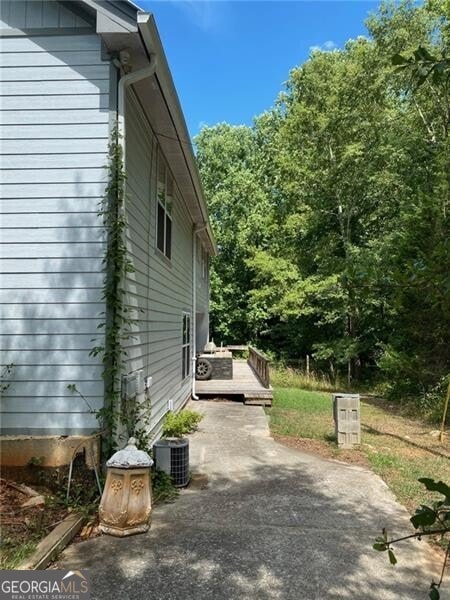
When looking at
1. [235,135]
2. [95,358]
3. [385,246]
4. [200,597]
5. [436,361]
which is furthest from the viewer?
[235,135]

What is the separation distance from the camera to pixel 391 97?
20.7 metres

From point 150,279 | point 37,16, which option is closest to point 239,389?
point 150,279

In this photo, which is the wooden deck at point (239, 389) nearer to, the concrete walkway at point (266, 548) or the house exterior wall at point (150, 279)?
the house exterior wall at point (150, 279)

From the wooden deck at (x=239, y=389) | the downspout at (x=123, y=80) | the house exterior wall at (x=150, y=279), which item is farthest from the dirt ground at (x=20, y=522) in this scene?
the wooden deck at (x=239, y=389)

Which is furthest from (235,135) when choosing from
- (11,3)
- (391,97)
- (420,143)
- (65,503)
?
(65,503)

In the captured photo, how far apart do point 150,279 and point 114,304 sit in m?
1.85

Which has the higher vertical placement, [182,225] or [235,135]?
[235,135]

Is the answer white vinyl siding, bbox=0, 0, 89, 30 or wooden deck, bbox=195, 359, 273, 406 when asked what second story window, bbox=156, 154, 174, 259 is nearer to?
white vinyl siding, bbox=0, 0, 89, 30

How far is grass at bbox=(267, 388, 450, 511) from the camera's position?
5391mm

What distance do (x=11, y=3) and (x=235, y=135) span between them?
27.8 m

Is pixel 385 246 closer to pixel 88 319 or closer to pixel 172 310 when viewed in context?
pixel 172 310

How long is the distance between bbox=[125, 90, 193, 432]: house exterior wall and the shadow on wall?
177cm

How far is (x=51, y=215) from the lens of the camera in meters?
4.49

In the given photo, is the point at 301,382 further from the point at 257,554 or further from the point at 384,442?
the point at 257,554
